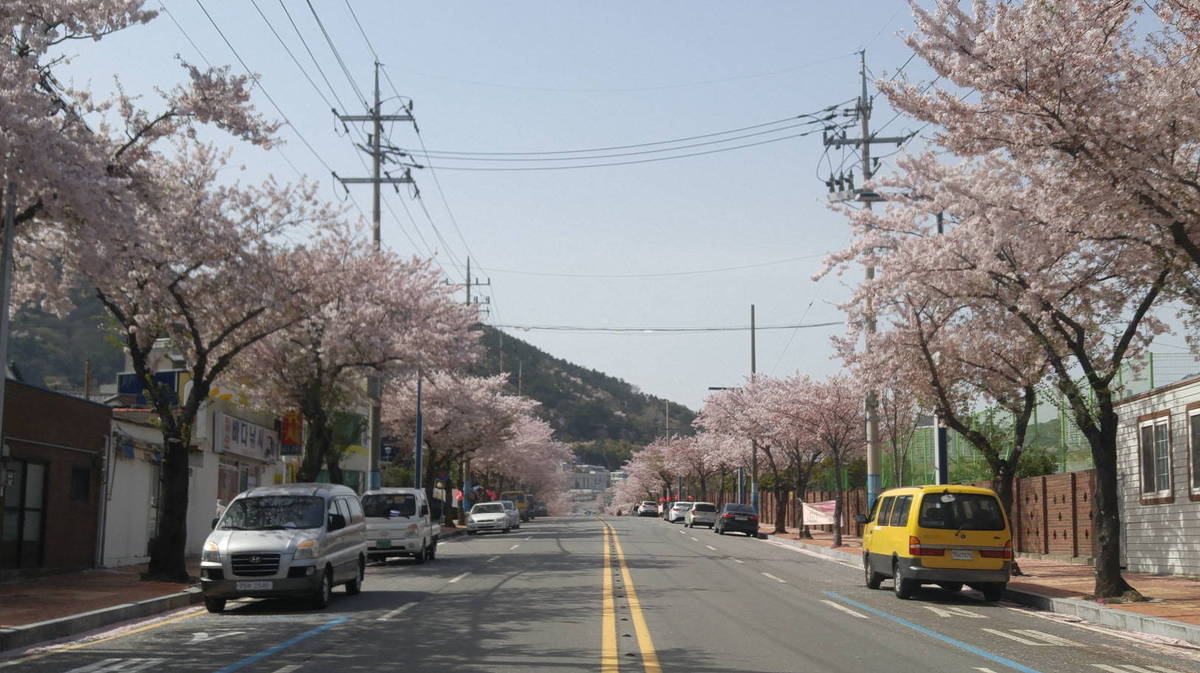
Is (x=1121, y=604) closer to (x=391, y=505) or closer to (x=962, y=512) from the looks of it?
(x=962, y=512)

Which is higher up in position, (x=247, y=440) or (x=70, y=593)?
(x=247, y=440)

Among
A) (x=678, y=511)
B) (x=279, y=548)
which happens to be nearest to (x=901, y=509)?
(x=279, y=548)

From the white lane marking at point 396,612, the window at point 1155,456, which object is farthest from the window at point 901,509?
the white lane marking at point 396,612

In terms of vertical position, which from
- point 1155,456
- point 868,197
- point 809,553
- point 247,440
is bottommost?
point 809,553

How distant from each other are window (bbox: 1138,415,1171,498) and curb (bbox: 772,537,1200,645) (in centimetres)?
600

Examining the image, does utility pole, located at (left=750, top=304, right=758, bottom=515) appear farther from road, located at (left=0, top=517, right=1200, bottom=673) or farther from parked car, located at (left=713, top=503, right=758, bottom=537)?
road, located at (left=0, top=517, right=1200, bottom=673)

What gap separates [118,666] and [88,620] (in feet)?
14.3

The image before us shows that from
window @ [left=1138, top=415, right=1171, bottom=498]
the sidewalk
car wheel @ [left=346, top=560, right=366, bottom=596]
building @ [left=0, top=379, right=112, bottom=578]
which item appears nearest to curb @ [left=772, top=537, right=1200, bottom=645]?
the sidewalk

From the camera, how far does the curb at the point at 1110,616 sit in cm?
1455

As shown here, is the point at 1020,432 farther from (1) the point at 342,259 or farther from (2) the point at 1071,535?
(1) the point at 342,259

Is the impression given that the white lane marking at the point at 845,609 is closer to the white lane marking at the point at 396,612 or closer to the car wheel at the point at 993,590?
the car wheel at the point at 993,590

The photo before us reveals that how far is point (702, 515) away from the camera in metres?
64.2

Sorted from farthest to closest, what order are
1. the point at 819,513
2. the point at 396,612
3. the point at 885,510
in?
the point at 819,513
the point at 885,510
the point at 396,612

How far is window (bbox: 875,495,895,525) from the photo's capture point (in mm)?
21045
